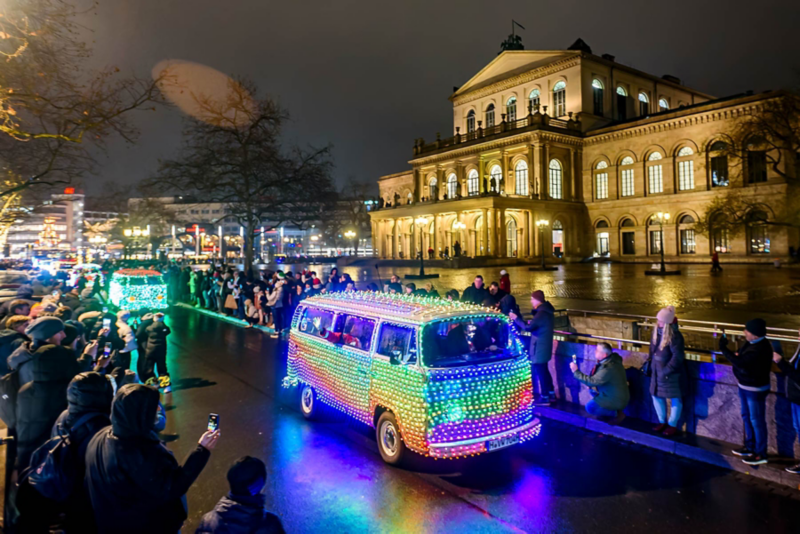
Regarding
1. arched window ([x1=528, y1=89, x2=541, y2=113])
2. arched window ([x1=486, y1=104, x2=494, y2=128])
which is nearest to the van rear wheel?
arched window ([x1=528, y1=89, x2=541, y2=113])

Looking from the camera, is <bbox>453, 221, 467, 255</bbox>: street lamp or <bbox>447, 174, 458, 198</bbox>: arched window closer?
<bbox>453, 221, 467, 255</bbox>: street lamp

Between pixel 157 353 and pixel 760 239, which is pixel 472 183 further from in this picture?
pixel 157 353

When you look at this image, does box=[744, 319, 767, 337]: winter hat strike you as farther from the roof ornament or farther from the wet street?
the roof ornament

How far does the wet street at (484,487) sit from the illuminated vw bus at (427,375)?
430 millimetres

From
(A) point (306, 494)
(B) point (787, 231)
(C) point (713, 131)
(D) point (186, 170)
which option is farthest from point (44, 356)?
(C) point (713, 131)

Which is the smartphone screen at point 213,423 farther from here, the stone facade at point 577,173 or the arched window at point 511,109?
A: the arched window at point 511,109

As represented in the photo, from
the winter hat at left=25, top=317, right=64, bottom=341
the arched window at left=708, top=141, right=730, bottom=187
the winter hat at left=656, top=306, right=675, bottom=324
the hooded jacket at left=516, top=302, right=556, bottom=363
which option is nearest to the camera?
the winter hat at left=25, top=317, right=64, bottom=341

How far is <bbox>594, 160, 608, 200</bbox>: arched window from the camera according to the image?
4857 centimetres

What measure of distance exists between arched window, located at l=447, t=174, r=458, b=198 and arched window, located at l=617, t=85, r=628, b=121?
1918cm

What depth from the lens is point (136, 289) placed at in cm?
1856

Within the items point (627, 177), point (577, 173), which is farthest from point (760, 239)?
point (577, 173)

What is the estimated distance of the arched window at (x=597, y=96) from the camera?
51000mm

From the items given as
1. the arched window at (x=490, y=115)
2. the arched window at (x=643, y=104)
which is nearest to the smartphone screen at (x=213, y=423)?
the arched window at (x=490, y=115)

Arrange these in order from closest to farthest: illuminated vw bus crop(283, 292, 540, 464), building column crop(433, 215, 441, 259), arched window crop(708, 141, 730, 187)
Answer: illuminated vw bus crop(283, 292, 540, 464) → arched window crop(708, 141, 730, 187) → building column crop(433, 215, 441, 259)
